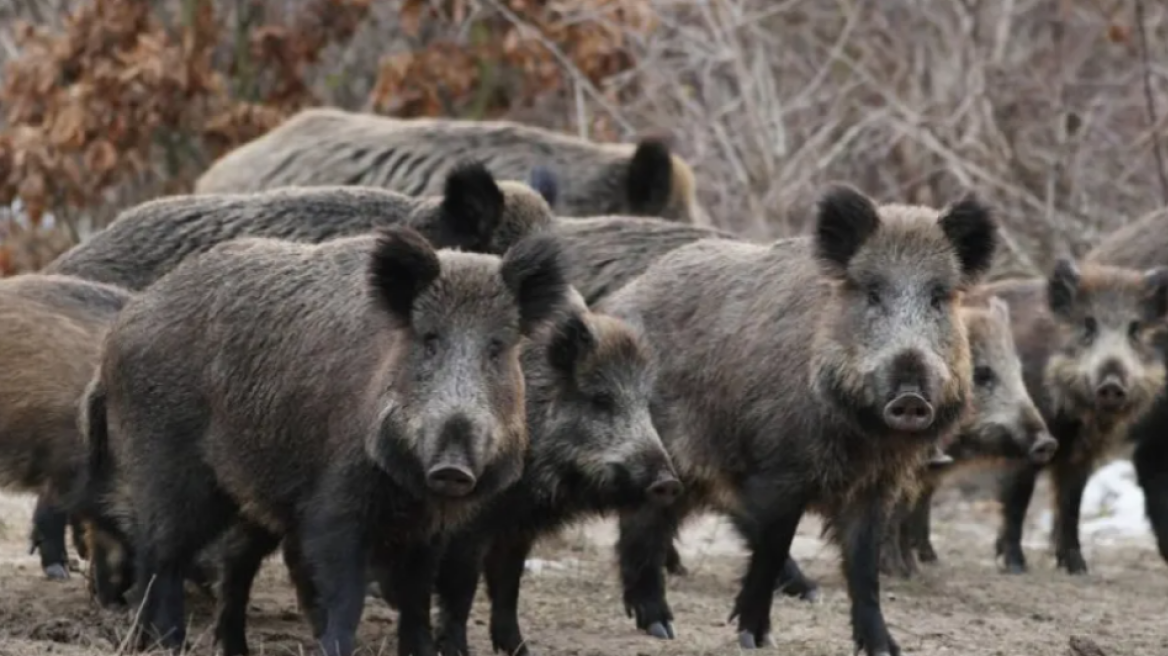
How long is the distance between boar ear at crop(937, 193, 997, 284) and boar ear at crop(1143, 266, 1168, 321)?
10.4 feet

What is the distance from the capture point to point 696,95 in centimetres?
1548

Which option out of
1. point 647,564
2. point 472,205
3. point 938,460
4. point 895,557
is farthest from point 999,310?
point 647,564

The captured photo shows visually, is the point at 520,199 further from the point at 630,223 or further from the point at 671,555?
the point at 671,555

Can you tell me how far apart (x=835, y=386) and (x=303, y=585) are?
70.6 inches

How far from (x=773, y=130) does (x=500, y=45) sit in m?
1.91

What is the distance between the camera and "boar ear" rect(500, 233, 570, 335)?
647 cm

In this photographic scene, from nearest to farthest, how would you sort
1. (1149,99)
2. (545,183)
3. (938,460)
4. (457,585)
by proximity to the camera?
(457,585) → (938,460) → (545,183) → (1149,99)

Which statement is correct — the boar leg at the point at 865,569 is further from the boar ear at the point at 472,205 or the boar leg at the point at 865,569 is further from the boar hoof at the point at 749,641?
the boar ear at the point at 472,205

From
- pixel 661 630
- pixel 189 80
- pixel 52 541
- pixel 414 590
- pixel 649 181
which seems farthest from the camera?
pixel 189 80

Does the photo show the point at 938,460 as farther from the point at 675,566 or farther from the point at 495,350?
the point at 495,350

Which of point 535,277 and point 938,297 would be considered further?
point 938,297

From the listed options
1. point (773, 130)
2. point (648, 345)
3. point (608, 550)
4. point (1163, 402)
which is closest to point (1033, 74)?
point (773, 130)

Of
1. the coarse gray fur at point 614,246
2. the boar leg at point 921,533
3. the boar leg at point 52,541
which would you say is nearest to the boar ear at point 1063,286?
the boar leg at point 921,533

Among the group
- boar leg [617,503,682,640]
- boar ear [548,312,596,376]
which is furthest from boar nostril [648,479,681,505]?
boar leg [617,503,682,640]
